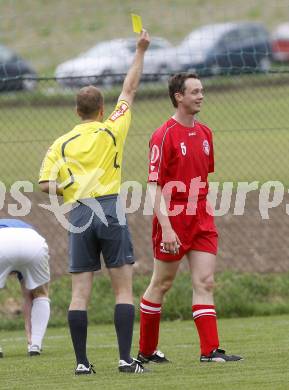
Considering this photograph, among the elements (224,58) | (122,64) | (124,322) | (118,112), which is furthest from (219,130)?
(124,322)

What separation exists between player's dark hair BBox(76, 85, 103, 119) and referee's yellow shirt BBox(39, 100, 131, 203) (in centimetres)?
8

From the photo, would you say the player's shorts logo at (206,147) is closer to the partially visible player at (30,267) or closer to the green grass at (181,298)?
the partially visible player at (30,267)

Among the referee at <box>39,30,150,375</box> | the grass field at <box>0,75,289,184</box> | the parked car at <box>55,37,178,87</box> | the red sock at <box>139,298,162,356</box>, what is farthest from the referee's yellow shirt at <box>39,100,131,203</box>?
the grass field at <box>0,75,289,184</box>

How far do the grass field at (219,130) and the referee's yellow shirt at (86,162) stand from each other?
545cm

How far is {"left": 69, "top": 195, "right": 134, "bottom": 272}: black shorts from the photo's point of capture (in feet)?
25.3

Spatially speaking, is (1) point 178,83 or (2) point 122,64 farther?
(2) point 122,64

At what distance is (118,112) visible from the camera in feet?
26.3

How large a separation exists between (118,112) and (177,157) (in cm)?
54

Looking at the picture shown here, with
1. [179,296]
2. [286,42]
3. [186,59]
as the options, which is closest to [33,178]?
[186,59]

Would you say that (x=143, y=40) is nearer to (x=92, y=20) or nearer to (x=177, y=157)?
(x=177, y=157)

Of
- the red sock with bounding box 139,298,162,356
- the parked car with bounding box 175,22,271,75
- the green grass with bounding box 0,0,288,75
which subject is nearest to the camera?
the red sock with bounding box 139,298,162,356

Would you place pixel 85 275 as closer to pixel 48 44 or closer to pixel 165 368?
pixel 165 368

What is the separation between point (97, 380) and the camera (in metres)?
7.55

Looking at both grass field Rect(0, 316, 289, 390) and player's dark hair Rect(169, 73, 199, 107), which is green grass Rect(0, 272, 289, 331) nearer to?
grass field Rect(0, 316, 289, 390)
